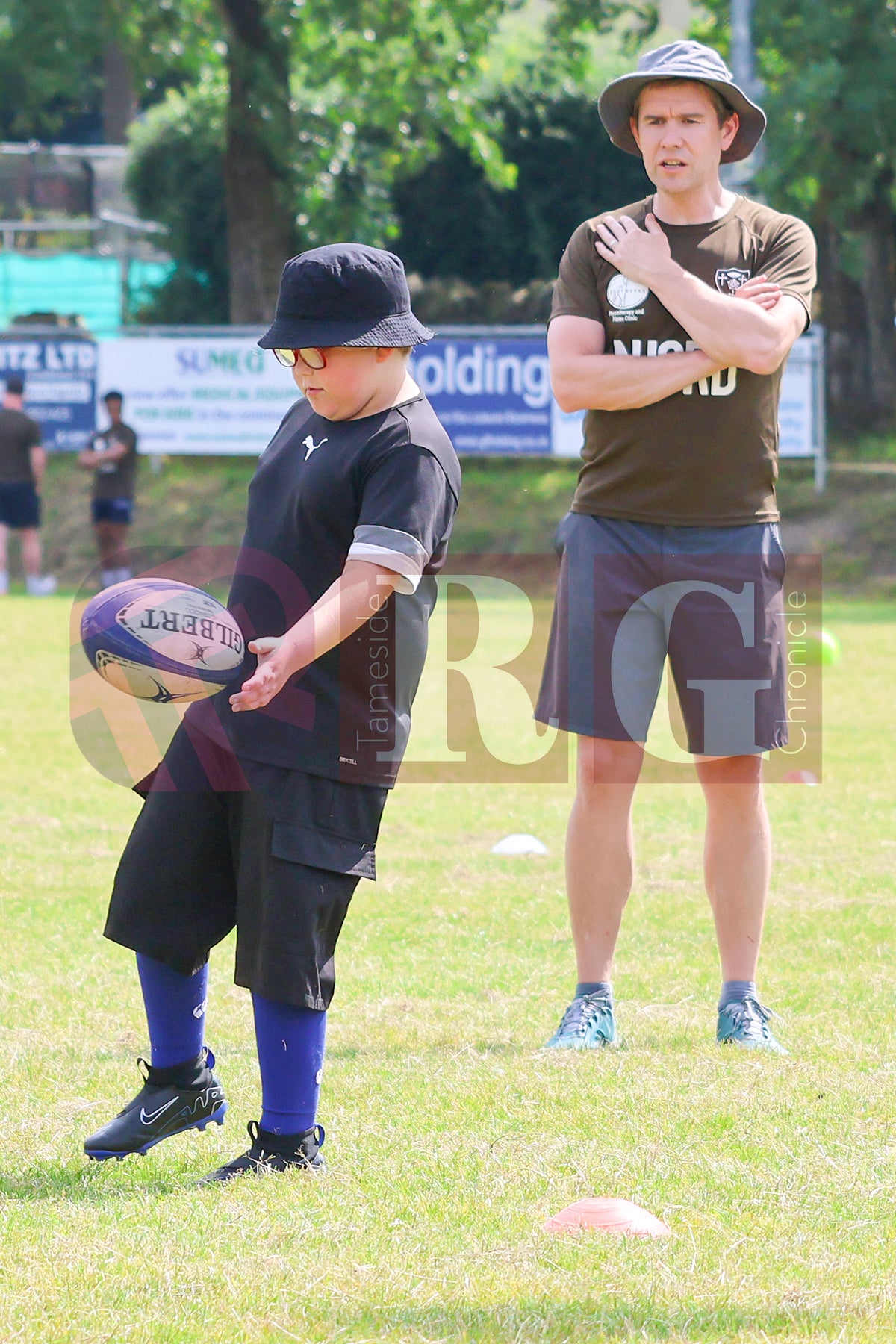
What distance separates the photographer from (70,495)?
2234 cm

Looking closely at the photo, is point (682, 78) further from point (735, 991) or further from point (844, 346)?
point (844, 346)

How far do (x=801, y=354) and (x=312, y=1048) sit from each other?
640 inches

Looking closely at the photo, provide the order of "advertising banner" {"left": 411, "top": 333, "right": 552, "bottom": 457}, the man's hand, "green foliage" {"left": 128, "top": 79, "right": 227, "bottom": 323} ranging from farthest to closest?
1. "green foliage" {"left": 128, "top": 79, "right": 227, "bottom": 323}
2. "advertising banner" {"left": 411, "top": 333, "right": 552, "bottom": 457}
3. the man's hand

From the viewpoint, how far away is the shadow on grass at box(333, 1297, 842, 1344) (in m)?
2.67

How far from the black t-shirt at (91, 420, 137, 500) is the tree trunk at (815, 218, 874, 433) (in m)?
9.69

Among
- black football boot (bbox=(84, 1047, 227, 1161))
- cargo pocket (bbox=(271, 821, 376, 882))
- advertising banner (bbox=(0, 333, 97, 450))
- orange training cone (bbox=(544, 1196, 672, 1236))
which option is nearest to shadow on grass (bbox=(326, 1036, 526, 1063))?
black football boot (bbox=(84, 1047, 227, 1161))

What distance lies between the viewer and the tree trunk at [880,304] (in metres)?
23.2

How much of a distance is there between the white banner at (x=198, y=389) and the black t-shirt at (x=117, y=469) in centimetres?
190

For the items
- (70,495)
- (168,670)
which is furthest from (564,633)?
(70,495)

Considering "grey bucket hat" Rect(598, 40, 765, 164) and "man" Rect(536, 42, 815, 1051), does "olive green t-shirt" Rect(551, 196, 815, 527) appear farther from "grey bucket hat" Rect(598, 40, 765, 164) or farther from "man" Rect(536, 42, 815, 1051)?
"grey bucket hat" Rect(598, 40, 765, 164)

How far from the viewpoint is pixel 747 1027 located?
4.24 metres

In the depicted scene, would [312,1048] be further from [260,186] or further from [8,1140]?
[260,186]

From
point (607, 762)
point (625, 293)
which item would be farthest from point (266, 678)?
point (625, 293)

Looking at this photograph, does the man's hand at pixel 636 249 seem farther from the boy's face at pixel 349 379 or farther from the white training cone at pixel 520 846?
the white training cone at pixel 520 846
